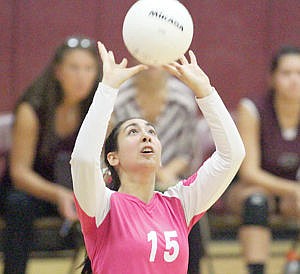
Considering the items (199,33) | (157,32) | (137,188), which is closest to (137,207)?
(137,188)

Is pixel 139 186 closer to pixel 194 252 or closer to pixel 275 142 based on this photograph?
pixel 194 252

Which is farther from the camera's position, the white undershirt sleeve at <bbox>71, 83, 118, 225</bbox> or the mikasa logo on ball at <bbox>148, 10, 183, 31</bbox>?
the mikasa logo on ball at <bbox>148, 10, 183, 31</bbox>

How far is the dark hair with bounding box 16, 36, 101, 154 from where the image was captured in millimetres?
4262

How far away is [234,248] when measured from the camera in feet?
17.4

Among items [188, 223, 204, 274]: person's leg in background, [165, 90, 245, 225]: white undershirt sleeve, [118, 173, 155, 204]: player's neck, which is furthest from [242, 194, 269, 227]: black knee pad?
[118, 173, 155, 204]: player's neck

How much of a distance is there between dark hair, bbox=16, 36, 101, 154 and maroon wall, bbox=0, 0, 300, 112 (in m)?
1.01

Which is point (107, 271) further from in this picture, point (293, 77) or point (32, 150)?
point (293, 77)

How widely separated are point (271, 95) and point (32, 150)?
123 cm

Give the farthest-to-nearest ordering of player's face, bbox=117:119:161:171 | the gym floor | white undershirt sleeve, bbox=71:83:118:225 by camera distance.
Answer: the gym floor < player's face, bbox=117:119:161:171 < white undershirt sleeve, bbox=71:83:118:225

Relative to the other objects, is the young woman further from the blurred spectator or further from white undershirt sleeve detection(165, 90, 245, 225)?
→ the blurred spectator

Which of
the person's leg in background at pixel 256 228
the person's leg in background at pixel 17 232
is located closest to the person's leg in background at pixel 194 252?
the person's leg in background at pixel 256 228

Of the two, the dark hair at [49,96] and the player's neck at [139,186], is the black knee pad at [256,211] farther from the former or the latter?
the player's neck at [139,186]

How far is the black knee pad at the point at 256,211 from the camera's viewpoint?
4.19 meters

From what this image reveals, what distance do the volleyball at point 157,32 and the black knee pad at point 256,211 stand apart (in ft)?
4.40
